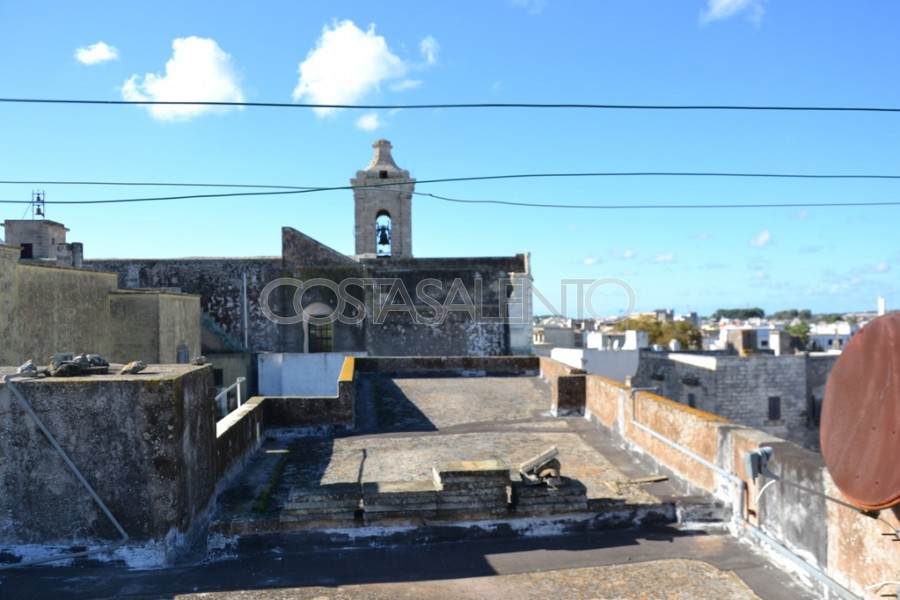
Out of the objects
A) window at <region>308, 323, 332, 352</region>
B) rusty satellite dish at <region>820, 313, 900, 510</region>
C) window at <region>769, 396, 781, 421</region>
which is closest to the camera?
rusty satellite dish at <region>820, 313, 900, 510</region>

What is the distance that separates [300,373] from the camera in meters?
19.8

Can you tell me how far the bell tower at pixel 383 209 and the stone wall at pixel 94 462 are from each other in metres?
18.9

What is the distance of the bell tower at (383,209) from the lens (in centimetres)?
2300

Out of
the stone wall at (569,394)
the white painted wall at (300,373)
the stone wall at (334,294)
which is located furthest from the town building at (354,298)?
the stone wall at (569,394)

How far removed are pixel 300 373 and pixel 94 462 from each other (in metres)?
15.4

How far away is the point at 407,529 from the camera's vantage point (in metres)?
5.11

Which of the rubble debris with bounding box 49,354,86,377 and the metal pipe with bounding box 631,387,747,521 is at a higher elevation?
the rubble debris with bounding box 49,354,86,377

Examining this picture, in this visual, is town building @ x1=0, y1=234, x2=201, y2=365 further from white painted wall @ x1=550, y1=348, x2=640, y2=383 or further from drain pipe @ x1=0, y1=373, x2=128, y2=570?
white painted wall @ x1=550, y1=348, x2=640, y2=383

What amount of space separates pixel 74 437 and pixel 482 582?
3.26 m

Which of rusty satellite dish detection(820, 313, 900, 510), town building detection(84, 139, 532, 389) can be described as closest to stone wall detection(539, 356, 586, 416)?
rusty satellite dish detection(820, 313, 900, 510)

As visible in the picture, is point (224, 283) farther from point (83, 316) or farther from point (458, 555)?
point (458, 555)

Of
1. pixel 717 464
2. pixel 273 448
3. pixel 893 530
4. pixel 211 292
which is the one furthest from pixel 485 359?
pixel 211 292

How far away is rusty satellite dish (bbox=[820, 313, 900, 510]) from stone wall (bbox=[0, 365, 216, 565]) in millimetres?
4586

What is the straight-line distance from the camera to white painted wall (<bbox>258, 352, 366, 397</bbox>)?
62.5ft
